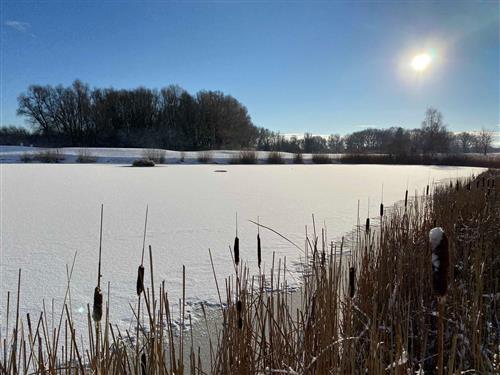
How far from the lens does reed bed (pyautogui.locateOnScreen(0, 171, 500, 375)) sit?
0.87m

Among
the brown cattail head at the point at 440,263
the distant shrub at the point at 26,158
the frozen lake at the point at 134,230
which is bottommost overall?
the frozen lake at the point at 134,230

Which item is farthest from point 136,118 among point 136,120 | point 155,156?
point 155,156

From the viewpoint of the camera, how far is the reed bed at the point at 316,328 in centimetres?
87

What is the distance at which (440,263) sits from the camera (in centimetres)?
44

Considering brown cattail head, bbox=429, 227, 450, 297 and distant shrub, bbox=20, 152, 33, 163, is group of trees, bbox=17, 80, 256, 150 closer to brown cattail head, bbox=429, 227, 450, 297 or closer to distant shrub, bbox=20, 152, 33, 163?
distant shrub, bbox=20, 152, 33, 163

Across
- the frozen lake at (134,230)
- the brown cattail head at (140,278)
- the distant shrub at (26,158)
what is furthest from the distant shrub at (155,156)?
the brown cattail head at (140,278)

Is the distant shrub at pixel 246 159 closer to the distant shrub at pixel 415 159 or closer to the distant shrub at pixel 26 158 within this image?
the distant shrub at pixel 415 159

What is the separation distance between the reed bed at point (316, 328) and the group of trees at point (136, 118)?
33280mm

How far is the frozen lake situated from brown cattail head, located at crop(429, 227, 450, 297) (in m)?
1.67

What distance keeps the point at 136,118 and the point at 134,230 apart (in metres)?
36.3

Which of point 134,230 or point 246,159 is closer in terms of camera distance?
point 134,230

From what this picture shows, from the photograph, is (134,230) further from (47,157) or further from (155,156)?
(155,156)

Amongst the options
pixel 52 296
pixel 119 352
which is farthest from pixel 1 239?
pixel 119 352

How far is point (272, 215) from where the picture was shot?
461 cm
